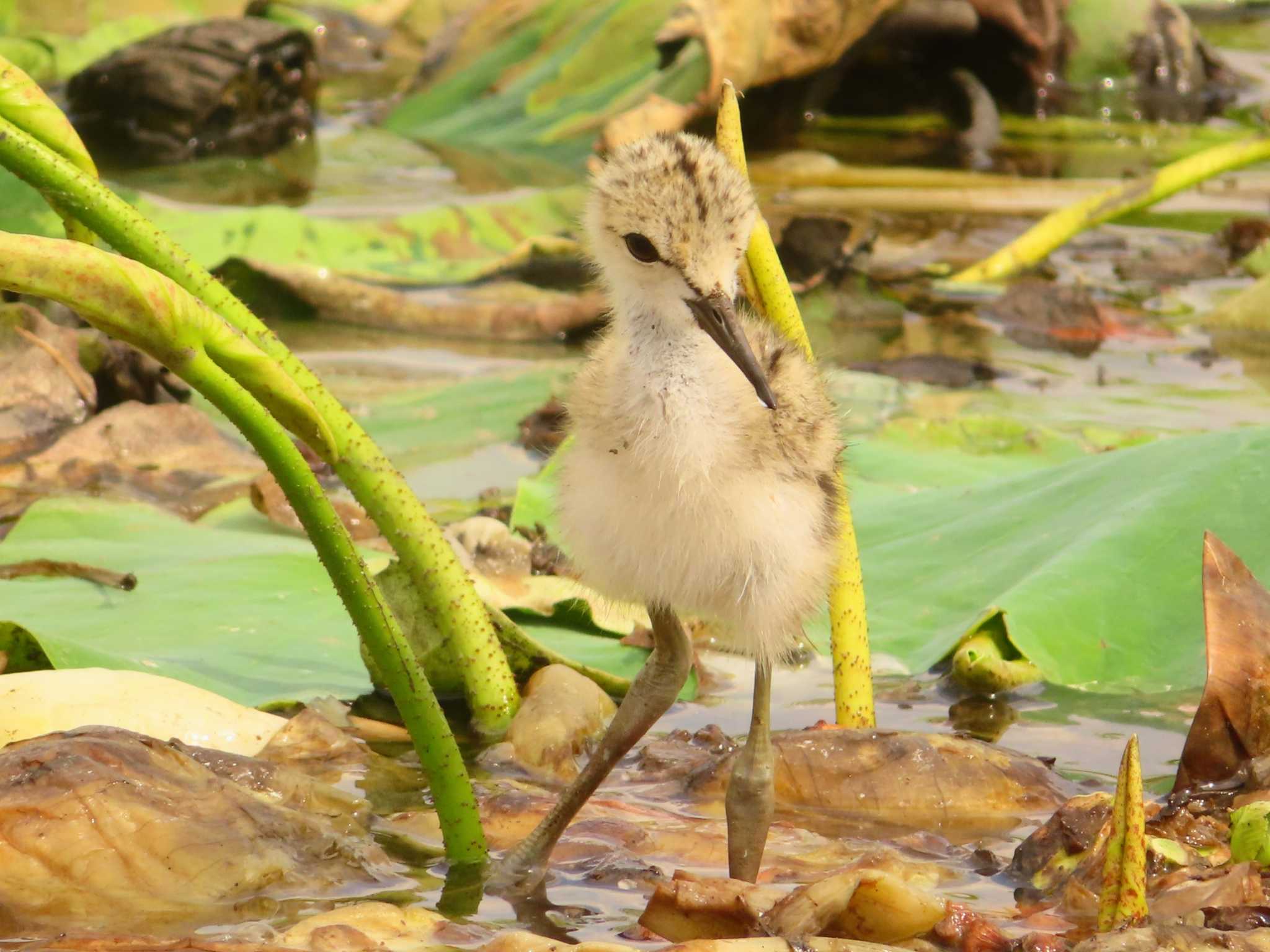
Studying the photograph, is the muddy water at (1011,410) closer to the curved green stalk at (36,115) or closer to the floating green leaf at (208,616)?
the floating green leaf at (208,616)

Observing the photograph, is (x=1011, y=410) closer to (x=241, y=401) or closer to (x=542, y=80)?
(x=241, y=401)

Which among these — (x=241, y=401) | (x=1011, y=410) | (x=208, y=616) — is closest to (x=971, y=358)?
(x=1011, y=410)

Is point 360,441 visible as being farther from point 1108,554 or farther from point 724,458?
point 1108,554

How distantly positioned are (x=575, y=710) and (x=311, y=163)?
661cm

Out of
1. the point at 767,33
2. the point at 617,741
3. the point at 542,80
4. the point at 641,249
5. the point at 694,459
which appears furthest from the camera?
the point at 542,80

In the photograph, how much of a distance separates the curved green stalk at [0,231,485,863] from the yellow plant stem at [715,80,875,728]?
2.67ft

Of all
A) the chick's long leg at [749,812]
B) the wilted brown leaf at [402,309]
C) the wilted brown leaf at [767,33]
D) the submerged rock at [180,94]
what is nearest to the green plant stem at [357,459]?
the chick's long leg at [749,812]

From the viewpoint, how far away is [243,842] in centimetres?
278

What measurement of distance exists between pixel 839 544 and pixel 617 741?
1.73 ft

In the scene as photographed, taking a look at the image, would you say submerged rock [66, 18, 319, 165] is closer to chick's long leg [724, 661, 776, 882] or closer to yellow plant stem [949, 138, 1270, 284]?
yellow plant stem [949, 138, 1270, 284]

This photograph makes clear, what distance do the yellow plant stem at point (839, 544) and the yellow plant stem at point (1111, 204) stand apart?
3539 millimetres

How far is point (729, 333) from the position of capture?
9.18 ft

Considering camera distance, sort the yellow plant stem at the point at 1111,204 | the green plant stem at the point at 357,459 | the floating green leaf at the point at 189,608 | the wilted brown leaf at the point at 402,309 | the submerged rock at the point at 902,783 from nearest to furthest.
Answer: the green plant stem at the point at 357,459
the submerged rock at the point at 902,783
the floating green leaf at the point at 189,608
the yellow plant stem at the point at 1111,204
the wilted brown leaf at the point at 402,309

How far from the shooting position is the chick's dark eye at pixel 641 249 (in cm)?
289
